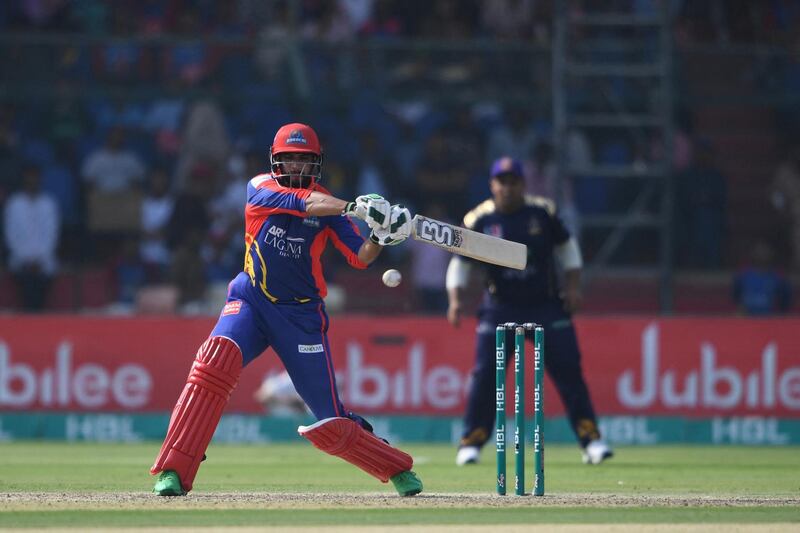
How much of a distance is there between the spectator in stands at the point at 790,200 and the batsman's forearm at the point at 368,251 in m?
10.1

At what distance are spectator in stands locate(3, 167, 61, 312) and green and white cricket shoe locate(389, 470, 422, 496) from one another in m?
8.33

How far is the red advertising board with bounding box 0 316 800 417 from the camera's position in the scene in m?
13.3

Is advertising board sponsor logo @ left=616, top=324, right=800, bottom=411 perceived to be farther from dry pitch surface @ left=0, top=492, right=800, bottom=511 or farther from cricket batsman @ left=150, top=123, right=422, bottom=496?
cricket batsman @ left=150, top=123, right=422, bottom=496

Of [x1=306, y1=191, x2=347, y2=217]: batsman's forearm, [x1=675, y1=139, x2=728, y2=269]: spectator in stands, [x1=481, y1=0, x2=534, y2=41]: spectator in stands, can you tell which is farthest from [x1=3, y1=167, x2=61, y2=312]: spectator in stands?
[x1=306, y1=191, x2=347, y2=217]: batsman's forearm

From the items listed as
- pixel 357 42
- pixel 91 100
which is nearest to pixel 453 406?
pixel 357 42

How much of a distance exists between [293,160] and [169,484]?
1761mm

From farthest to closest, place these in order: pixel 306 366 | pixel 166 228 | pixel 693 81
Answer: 1. pixel 693 81
2. pixel 166 228
3. pixel 306 366

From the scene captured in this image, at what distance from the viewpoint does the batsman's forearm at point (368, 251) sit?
732 centimetres

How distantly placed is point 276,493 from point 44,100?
9144 millimetres

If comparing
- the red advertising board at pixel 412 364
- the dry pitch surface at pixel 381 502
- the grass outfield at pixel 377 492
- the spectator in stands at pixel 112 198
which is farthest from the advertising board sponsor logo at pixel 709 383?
the spectator in stands at pixel 112 198

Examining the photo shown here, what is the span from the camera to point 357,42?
15.7 meters

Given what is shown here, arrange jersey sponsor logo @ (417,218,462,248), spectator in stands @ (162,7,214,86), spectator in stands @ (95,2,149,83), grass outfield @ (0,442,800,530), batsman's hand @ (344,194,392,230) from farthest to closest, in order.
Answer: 1. spectator in stands @ (162,7,214,86)
2. spectator in stands @ (95,2,149,83)
3. jersey sponsor logo @ (417,218,462,248)
4. batsman's hand @ (344,194,392,230)
5. grass outfield @ (0,442,800,530)

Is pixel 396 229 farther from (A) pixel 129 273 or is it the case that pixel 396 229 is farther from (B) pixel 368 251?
(A) pixel 129 273

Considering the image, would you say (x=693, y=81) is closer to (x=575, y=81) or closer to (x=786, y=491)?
(x=575, y=81)
